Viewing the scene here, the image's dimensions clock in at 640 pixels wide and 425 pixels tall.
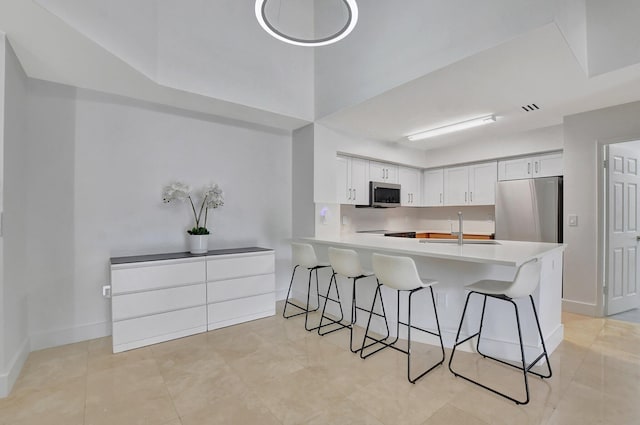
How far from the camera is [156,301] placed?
2838mm

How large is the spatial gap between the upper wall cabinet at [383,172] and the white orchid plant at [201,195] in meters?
2.39

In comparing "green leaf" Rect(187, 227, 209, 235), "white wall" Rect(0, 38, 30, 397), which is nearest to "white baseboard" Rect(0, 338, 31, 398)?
"white wall" Rect(0, 38, 30, 397)

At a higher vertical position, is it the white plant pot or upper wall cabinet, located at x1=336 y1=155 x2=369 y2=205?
upper wall cabinet, located at x1=336 y1=155 x2=369 y2=205

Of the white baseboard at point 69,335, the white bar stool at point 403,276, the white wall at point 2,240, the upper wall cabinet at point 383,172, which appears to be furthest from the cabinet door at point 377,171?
the white wall at point 2,240

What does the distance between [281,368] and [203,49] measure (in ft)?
10.1

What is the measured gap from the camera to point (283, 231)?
4.28 metres

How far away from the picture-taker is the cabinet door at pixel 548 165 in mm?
4031

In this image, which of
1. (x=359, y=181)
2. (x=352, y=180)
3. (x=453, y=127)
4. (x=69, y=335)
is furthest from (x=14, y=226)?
(x=453, y=127)

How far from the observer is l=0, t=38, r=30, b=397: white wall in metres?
2.05

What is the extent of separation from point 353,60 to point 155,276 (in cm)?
301

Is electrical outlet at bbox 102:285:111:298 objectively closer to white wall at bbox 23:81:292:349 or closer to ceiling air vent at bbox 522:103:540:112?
white wall at bbox 23:81:292:349

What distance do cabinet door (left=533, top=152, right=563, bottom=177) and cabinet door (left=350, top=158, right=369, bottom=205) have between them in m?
2.37

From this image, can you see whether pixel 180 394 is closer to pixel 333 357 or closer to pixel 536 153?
pixel 333 357

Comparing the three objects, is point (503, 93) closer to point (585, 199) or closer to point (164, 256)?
point (585, 199)
